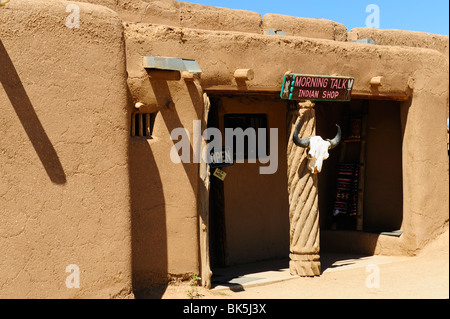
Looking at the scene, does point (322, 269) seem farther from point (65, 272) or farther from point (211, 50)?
point (65, 272)

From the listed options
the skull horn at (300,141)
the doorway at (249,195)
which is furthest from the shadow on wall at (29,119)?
the doorway at (249,195)

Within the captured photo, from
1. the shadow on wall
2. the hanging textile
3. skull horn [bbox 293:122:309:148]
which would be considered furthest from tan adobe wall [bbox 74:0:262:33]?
the hanging textile

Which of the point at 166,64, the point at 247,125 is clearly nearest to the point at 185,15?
the point at 166,64

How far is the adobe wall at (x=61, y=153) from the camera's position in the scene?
6.55m

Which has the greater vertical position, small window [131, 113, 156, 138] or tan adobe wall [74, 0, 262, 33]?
tan adobe wall [74, 0, 262, 33]

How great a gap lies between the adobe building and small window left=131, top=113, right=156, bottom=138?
17 millimetres

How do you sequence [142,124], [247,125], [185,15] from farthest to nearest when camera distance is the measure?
[247,125] < [185,15] < [142,124]

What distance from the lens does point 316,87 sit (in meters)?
9.66

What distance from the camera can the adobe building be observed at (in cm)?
670

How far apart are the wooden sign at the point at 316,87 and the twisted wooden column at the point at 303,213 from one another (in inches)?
7.3

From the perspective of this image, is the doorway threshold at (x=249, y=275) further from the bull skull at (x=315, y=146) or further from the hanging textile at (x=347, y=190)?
the bull skull at (x=315, y=146)

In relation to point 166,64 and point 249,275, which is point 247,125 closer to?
point 249,275

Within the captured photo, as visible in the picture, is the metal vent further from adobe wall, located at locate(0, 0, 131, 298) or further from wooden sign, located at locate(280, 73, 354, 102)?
wooden sign, located at locate(280, 73, 354, 102)

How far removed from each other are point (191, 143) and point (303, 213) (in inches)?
84.0
